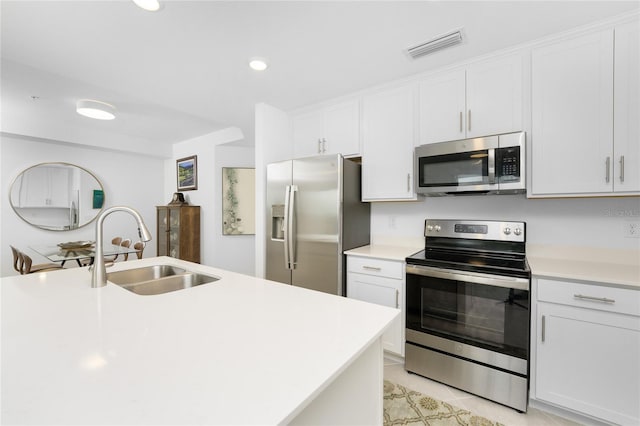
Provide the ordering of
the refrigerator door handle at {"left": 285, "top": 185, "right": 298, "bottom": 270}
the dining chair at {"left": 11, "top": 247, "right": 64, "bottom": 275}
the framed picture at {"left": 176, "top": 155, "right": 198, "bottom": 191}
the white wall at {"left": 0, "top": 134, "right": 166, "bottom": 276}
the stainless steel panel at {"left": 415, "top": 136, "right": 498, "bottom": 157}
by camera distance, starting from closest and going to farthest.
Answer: the stainless steel panel at {"left": 415, "top": 136, "right": 498, "bottom": 157} → the refrigerator door handle at {"left": 285, "top": 185, "right": 298, "bottom": 270} → the dining chair at {"left": 11, "top": 247, "right": 64, "bottom": 275} → the white wall at {"left": 0, "top": 134, "right": 166, "bottom": 276} → the framed picture at {"left": 176, "top": 155, "right": 198, "bottom": 191}

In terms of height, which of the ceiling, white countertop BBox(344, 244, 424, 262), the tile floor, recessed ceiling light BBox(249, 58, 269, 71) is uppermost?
the ceiling

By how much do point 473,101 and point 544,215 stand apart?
1.04 metres

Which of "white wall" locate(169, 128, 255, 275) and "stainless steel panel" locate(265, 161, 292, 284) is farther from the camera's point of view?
"white wall" locate(169, 128, 255, 275)

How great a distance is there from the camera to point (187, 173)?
16.8ft

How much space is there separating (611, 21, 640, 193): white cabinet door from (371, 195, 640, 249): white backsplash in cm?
32

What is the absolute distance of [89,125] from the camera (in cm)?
422

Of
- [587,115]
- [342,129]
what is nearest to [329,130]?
[342,129]

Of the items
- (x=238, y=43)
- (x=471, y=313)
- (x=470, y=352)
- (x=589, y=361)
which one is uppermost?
(x=238, y=43)

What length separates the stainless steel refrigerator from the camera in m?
2.41

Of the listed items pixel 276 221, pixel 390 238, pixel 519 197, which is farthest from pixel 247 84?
pixel 519 197

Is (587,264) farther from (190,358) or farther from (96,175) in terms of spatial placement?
(96,175)

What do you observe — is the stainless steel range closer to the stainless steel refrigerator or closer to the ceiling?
the stainless steel refrigerator

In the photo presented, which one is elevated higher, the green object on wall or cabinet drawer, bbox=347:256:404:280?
the green object on wall

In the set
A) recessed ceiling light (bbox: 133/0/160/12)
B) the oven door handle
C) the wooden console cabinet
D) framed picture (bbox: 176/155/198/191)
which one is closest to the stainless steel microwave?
the oven door handle
